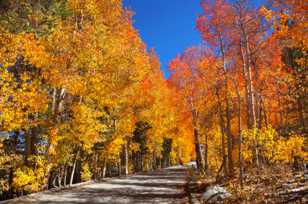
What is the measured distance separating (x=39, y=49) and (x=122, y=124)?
41.7 feet

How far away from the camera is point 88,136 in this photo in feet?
56.5

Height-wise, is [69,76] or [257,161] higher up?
[69,76]

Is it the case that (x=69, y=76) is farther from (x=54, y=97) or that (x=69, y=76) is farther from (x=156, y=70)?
(x=156, y=70)

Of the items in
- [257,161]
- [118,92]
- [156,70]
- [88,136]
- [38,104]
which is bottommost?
[257,161]

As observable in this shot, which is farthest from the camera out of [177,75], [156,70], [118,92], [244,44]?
[156,70]

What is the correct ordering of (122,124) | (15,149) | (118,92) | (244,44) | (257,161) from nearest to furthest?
(257,161)
(244,44)
(118,92)
(15,149)
(122,124)

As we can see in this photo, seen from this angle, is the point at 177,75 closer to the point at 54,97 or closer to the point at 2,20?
the point at 54,97

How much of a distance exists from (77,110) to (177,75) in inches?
536

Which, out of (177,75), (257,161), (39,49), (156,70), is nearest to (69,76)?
(39,49)

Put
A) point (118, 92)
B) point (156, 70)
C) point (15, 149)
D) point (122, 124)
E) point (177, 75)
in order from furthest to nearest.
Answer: point (156, 70) → point (177, 75) → point (122, 124) → point (15, 149) → point (118, 92)

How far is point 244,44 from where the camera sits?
51.3 feet

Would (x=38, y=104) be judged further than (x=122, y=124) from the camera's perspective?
No

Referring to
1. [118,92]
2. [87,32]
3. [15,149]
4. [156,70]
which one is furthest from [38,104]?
[156,70]

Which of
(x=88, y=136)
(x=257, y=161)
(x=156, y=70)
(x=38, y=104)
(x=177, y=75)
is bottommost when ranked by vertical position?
(x=257, y=161)
